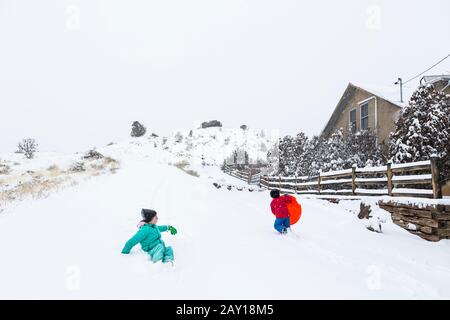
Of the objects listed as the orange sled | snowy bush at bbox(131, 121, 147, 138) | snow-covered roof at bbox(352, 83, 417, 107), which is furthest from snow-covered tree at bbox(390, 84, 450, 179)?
snowy bush at bbox(131, 121, 147, 138)

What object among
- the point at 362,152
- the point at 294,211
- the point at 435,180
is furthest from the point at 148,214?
the point at 362,152

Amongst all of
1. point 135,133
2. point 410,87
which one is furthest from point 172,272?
point 135,133

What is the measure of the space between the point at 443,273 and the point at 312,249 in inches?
80.0

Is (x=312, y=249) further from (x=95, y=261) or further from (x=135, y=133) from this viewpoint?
(x=135, y=133)

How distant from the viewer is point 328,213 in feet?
31.1

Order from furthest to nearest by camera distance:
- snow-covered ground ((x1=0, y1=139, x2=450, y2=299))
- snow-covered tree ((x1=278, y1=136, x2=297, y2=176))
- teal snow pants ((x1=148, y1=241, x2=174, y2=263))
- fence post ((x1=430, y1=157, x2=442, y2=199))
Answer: snow-covered tree ((x1=278, y1=136, x2=297, y2=176))
fence post ((x1=430, y1=157, x2=442, y2=199))
teal snow pants ((x1=148, y1=241, x2=174, y2=263))
snow-covered ground ((x1=0, y1=139, x2=450, y2=299))

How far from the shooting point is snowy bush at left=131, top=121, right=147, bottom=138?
67.8 m

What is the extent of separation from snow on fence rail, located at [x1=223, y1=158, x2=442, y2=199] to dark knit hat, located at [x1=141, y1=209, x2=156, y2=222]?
6.51 m

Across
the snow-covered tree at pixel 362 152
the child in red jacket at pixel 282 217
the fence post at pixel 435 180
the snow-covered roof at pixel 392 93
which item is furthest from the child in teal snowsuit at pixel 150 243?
the snow-covered roof at pixel 392 93

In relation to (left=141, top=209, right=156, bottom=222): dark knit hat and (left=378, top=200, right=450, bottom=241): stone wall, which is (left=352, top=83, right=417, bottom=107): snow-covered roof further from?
(left=141, top=209, right=156, bottom=222): dark knit hat

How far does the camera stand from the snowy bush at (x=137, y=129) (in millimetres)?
67812

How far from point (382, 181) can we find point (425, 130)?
2945 millimetres

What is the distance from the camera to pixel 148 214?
412 cm
